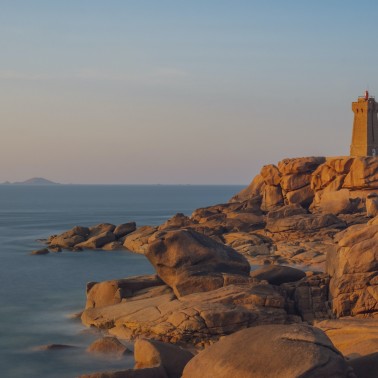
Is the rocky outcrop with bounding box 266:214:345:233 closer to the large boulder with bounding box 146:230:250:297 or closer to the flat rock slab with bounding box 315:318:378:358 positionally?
the large boulder with bounding box 146:230:250:297

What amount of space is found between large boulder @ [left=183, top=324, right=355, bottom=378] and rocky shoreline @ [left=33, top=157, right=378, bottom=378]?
0.07ft

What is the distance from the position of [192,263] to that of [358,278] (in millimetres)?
7354

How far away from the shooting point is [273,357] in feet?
41.9

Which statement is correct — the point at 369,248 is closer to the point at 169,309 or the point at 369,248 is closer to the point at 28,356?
the point at 169,309

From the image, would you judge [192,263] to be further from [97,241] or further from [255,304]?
[97,241]

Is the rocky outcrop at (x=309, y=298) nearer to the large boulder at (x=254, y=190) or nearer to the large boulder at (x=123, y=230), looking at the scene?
the large boulder at (x=123, y=230)

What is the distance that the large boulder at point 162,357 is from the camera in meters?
17.8

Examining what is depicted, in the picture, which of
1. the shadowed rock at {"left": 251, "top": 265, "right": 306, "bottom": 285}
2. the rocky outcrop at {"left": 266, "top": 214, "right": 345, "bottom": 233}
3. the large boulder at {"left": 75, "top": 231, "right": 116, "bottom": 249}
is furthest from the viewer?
the large boulder at {"left": 75, "top": 231, "right": 116, "bottom": 249}

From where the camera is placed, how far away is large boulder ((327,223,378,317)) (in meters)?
25.3

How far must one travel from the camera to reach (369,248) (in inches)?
1016

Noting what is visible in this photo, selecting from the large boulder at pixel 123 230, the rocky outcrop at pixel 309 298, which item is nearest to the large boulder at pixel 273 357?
the rocky outcrop at pixel 309 298

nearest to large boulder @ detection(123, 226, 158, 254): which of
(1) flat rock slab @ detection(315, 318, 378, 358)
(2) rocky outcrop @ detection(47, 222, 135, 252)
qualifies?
(2) rocky outcrop @ detection(47, 222, 135, 252)

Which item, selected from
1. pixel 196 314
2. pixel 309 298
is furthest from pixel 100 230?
pixel 196 314

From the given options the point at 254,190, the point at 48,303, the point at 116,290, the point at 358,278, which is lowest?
the point at 48,303
